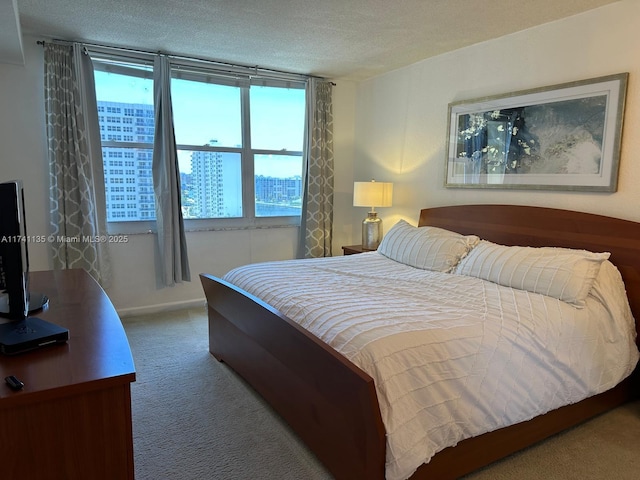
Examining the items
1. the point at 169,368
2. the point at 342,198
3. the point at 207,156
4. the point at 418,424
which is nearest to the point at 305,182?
the point at 342,198

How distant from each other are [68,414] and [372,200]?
10.6 ft

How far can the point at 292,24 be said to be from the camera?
292 centimetres

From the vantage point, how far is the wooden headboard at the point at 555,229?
2363mm

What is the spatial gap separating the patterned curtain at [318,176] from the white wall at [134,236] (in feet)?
0.60

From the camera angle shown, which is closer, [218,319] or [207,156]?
[218,319]

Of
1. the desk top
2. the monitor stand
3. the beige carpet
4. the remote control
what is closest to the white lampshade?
the beige carpet

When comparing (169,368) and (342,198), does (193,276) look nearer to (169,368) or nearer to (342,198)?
(169,368)

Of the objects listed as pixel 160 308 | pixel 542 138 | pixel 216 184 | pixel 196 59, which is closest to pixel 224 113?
pixel 196 59

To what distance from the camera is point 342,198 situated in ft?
16.1

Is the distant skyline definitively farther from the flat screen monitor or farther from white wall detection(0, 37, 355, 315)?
the flat screen monitor

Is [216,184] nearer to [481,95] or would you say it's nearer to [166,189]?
[166,189]

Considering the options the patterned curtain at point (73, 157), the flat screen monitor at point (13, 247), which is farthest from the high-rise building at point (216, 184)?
the flat screen monitor at point (13, 247)

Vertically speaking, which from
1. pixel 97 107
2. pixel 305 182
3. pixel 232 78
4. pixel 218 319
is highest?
pixel 232 78

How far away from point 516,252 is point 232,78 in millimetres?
3126
